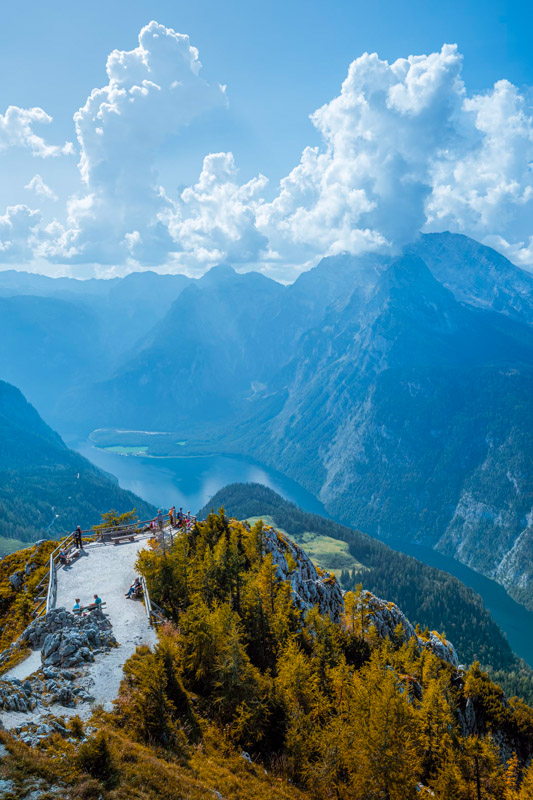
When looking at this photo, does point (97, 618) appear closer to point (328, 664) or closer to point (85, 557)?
point (85, 557)

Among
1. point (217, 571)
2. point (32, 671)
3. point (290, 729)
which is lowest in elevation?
point (32, 671)

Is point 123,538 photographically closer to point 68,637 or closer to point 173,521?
point 173,521

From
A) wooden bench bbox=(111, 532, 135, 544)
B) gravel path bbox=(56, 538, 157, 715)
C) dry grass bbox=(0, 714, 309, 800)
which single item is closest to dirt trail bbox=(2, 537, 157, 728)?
gravel path bbox=(56, 538, 157, 715)

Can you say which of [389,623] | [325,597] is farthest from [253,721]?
[389,623]

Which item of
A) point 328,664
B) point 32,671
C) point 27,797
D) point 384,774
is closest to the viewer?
point 27,797

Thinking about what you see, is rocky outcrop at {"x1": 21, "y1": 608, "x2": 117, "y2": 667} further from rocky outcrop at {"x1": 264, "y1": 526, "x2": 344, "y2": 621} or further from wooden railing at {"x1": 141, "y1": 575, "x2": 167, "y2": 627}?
rocky outcrop at {"x1": 264, "y1": 526, "x2": 344, "y2": 621}

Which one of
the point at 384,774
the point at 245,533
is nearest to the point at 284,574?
the point at 245,533
